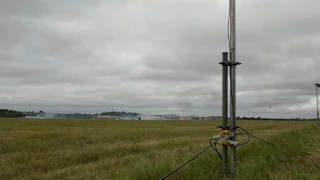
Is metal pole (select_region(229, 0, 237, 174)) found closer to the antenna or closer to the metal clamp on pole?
the antenna

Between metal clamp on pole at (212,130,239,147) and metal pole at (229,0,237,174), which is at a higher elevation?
metal pole at (229,0,237,174)

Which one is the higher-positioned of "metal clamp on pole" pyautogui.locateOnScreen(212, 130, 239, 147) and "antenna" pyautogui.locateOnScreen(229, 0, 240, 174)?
"antenna" pyautogui.locateOnScreen(229, 0, 240, 174)

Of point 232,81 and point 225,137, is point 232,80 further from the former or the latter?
point 225,137

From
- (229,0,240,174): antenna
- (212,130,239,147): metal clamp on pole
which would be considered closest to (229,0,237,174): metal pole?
(229,0,240,174): antenna

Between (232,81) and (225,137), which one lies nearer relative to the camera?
(225,137)

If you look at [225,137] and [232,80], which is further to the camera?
[232,80]

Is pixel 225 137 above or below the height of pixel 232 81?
below

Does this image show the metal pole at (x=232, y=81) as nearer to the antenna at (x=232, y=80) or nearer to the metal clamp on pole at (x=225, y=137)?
the antenna at (x=232, y=80)

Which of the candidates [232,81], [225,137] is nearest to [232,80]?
[232,81]

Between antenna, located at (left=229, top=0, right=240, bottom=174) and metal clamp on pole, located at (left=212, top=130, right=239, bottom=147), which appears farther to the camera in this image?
antenna, located at (left=229, top=0, right=240, bottom=174)

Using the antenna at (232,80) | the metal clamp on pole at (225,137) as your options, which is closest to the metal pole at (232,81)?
the antenna at (232,80)

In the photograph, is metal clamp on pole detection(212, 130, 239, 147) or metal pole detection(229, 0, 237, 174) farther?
metal pole detection(229, 0, 237, 174)

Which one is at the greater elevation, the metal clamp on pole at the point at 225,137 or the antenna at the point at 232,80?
the antenna at the point at 232,80

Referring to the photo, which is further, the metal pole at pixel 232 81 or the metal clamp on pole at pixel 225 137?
the metal pole at pixel 232 81
